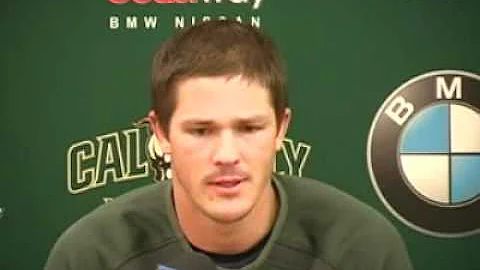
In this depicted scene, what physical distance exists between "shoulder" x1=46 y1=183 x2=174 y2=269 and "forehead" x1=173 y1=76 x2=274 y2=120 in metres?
0.15

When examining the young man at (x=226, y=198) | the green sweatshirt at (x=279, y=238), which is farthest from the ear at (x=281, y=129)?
the green sweatshirt at (x=279, y=238)

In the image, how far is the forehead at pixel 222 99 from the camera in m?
0.90

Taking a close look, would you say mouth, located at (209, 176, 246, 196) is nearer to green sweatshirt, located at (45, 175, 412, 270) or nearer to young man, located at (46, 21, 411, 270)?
young man, located at (46, 21, 411, 270)

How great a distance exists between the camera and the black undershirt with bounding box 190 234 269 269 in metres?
1.02

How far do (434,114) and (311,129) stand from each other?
0.82 feet

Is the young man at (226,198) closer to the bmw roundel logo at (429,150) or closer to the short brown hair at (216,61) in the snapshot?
the short brown hair at (216,61)

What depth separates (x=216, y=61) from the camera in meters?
0.94

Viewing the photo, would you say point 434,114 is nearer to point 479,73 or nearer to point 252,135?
point 479,73

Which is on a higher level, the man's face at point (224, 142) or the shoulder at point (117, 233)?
the man's face at point (224, 142)

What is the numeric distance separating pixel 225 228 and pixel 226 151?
0.16 meters

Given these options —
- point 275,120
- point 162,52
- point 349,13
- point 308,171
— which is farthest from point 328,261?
point 349,13

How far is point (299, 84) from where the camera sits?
168cm

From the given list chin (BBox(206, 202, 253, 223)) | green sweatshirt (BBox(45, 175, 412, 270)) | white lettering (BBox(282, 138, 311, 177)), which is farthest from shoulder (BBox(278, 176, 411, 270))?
white lettering (BBox(282, 138, 311, 177))

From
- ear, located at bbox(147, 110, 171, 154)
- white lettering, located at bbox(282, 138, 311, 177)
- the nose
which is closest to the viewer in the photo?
the nose
